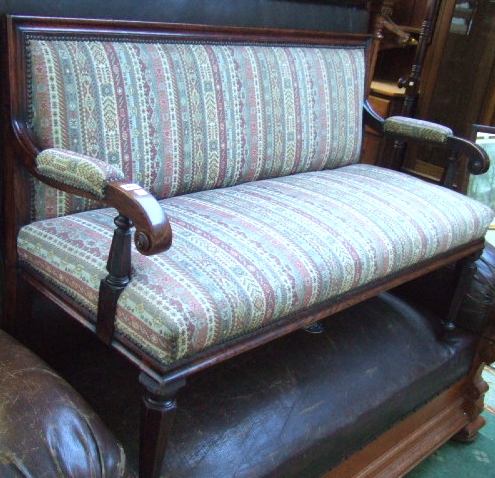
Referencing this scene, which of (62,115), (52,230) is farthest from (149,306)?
(62,115)

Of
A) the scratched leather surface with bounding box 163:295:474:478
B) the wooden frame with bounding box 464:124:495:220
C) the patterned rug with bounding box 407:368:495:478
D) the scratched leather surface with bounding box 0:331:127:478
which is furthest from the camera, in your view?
the wooden frame with bounding box 464:124:495:220

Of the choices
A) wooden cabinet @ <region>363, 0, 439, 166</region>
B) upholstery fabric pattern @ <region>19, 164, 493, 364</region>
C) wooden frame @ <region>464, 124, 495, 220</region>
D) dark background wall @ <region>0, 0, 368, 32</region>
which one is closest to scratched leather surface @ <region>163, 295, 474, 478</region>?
upholstery fabric pattern @ <region>19, 164, 493, 364</region>

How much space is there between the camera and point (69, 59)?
1.07 m

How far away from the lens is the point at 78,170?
900 mm

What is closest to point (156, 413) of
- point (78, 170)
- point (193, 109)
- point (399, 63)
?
point (78, 170)

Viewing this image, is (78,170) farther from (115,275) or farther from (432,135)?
(432,135)

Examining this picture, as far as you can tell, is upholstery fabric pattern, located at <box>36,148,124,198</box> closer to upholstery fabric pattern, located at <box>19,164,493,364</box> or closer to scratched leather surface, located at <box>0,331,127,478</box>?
upholstery fabric pattern, located at <box>19,164,493,364</box>

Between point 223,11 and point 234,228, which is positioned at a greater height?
point 223,11

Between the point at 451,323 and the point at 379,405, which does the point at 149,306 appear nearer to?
the point at 379,405

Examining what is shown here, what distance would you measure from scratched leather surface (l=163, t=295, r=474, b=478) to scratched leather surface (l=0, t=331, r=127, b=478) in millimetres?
228

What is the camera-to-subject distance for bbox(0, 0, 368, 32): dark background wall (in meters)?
1.10

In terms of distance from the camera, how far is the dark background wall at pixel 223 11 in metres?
1.10

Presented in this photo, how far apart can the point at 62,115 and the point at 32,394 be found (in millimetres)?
518

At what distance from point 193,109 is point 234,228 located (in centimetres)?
35
